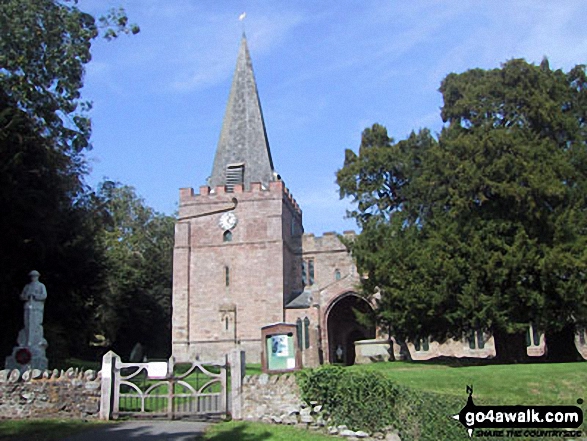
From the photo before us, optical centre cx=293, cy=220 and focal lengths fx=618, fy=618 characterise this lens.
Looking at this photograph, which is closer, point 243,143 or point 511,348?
point 511,348

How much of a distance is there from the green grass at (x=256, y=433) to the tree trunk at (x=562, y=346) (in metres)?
16.8

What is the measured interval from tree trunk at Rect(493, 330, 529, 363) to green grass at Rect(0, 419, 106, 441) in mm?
17840

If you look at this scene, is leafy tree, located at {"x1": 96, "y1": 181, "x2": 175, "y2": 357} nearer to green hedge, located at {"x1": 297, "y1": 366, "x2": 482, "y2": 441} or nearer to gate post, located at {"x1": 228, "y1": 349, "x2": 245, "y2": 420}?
gate post, located at {"x1": 228, "y1": 349, "x2": 245, "y2": 420}

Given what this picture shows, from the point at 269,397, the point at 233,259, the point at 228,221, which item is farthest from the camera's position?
the point at 228,221

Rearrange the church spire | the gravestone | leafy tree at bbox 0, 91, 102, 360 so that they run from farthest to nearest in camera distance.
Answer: the church spire
leafy tree at bbox 0, 91, 102, 360
the gravestone

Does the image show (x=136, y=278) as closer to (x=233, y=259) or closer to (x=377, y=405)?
(x=233, y=259)

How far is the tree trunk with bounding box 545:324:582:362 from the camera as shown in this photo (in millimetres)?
25641

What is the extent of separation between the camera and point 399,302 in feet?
83.0

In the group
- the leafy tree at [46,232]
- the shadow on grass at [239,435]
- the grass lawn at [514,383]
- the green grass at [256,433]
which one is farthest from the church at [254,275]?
the shadow on grass at [239,435]

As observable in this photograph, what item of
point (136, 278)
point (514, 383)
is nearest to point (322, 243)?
point (136, 278)

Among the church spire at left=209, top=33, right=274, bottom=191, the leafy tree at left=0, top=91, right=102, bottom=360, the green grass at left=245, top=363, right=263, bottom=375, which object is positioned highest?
the church spire at left=209, top=33, right=274, bottom=191

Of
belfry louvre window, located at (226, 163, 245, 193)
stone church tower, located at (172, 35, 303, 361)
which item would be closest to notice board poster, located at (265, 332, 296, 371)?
stone church tower, located at (172, 35, 303, 361)

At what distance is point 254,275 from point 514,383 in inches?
988

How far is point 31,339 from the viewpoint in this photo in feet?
60.6
